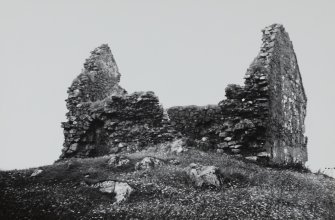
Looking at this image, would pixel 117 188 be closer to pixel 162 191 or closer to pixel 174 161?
pixel 162 191

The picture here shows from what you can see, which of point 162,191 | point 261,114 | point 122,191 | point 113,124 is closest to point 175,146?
point 261,114

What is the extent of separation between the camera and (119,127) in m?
16.1

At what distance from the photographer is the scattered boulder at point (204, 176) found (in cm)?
952

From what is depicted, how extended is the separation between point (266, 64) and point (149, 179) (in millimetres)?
7564

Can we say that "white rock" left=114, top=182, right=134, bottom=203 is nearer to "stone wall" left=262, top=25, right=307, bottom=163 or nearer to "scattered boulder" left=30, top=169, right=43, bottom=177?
"scattered boulder" left=30, top=169, right=43, bottom=177

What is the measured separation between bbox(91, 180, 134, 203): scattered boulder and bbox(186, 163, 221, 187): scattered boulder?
1.91 metres

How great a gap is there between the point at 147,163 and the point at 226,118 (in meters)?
4.65

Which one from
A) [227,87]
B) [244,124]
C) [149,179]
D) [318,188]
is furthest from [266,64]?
[149,179]

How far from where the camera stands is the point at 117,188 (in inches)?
357

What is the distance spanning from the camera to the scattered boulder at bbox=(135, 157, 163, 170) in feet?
36.3

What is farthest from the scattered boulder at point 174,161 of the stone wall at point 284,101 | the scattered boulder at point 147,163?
the stone wall at point 284,101

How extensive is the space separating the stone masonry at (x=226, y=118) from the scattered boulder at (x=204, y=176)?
11.8 ft

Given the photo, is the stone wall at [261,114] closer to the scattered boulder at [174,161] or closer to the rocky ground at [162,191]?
the rocky ground at [162,191]

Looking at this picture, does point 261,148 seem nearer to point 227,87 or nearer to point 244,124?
point 244,124
